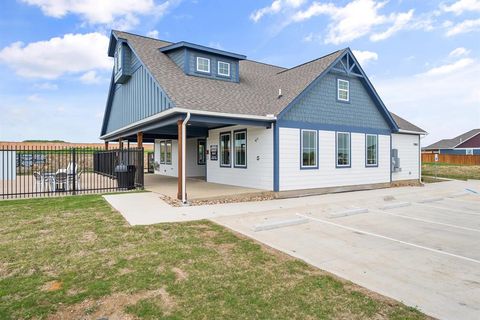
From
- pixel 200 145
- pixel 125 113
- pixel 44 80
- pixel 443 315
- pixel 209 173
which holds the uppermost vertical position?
pixel 44 80

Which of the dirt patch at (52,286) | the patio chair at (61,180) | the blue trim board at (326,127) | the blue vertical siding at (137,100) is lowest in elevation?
the dirt patch at (52,286)

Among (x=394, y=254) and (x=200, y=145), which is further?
(x=200, y=145)

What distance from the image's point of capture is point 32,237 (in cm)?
611

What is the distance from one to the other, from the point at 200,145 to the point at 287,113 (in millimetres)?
8134

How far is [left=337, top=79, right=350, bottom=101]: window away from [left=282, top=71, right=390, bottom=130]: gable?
0.18 metres

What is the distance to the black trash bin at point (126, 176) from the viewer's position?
43.3 ft

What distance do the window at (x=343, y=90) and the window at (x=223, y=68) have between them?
5104mm

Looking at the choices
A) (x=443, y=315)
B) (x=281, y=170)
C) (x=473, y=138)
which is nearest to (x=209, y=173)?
(x=281, y=170)

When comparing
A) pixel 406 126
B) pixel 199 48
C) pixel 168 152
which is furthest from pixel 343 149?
pixel 168 152

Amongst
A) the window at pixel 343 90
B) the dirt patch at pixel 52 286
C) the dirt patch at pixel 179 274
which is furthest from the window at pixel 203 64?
the dirt patch at pixel 52 286

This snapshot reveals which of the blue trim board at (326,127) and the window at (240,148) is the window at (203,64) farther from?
the blue trim board at (326,127)

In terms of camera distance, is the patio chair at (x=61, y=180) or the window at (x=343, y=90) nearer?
the patio chair at (x=61, y=180)

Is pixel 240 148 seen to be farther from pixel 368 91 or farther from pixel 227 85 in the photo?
pixel 368 91

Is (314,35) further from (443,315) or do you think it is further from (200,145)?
(443,315)
